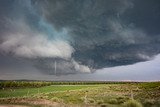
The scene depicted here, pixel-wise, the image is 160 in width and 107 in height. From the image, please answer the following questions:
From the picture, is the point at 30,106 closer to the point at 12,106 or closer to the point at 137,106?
the point at 12,106

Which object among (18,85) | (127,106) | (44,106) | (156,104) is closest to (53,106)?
(44,106)

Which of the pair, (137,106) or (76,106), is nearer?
(137,106)

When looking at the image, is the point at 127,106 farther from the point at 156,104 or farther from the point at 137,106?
the point at 156,104

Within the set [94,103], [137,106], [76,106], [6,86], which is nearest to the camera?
[137,106]

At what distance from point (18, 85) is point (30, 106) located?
61.7 metres

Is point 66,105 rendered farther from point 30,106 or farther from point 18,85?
point 18,85

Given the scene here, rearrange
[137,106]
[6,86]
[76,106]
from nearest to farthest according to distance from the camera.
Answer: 1. [137,106]
2. [76,106]
3. [6,86]

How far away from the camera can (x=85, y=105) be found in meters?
50.3

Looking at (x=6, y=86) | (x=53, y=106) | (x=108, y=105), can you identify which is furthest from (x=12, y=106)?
Answer: (x=6, y=86)

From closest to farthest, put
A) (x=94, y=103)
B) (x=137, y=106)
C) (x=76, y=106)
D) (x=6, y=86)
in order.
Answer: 1. (x=137, y=106)
2. (x=76, y=106)
3. (x=94, y=103)
4. (x=6, y=86)

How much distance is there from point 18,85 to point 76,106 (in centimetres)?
6751

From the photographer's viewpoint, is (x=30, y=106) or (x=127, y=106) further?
(x=30, y=106)

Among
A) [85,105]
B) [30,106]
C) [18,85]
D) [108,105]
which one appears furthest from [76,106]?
[18,85]

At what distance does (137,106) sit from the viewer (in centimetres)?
4528
